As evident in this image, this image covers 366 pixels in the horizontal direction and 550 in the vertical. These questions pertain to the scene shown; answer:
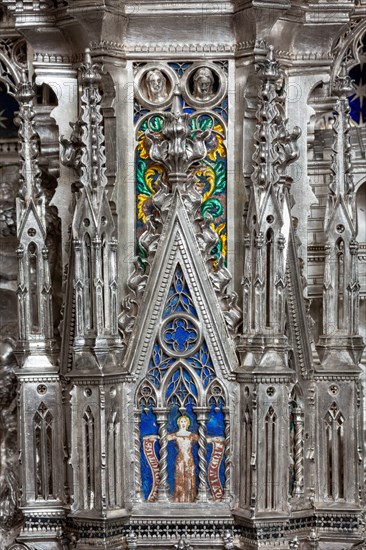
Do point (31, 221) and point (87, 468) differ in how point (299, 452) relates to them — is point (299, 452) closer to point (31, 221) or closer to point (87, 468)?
point (87, 468)

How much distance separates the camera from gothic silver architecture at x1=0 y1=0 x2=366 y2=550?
13.1 meters

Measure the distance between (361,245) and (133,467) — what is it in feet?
10.1

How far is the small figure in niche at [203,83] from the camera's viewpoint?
13.3 meters

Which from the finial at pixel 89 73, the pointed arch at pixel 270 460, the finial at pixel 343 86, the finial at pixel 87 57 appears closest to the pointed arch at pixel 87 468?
the pointed arch at pixel 270 460

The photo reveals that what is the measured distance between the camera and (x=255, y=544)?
13.1 meters

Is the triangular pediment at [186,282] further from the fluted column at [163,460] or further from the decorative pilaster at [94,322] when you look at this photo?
the fluted column at [163,460]

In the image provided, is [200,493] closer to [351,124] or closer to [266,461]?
[266,461]

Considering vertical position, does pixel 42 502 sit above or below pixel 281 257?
below

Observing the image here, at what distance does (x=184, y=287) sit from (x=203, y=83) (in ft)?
5.56

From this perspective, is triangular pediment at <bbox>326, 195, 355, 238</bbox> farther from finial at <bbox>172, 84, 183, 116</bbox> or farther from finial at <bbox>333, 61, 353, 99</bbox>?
finial at <bbox>172, 84, 183, 116</bbox>

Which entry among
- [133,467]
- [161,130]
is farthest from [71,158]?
[133,467]

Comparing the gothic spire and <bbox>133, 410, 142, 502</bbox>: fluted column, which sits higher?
the gothic spire

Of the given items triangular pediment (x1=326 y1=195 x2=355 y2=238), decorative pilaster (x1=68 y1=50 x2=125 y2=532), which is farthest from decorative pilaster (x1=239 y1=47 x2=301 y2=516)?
decorative pilaster (x1=68 y1=50 x2=125 y2=532)

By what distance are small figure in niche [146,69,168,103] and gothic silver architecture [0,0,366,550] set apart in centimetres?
2
